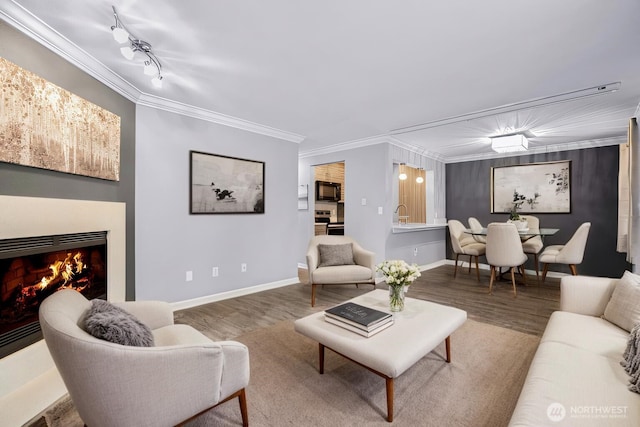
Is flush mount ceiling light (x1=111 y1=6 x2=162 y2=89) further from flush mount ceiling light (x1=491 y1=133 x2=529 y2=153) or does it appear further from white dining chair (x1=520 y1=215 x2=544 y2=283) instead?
white dining chair (x1=520 y1=215 x2=544 y2=283)

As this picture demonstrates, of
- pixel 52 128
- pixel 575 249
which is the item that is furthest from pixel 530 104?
pixel 52 128

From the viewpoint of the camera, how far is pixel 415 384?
6.39ft

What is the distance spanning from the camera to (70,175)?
7.55 feet

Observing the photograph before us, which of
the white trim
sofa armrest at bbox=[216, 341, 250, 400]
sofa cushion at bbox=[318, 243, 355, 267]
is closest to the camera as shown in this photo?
sofa armrest at bbox=[216, 341, 250, 400]

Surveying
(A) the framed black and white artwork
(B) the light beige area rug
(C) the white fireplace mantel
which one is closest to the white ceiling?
(C) the white fireplace mantel

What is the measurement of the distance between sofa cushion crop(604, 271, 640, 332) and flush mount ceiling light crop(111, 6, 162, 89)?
11.4 ft

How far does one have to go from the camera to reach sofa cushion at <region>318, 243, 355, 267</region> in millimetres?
3945

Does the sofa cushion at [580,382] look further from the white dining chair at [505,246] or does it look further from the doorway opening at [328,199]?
the doorway opening at [328,199]

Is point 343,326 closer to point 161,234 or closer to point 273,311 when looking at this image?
point 273,311

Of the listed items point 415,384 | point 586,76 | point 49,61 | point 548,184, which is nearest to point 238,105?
point 49,61

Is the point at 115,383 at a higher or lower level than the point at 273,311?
higher

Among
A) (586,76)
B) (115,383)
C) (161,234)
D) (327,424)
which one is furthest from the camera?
(161,234)

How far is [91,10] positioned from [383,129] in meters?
3.48

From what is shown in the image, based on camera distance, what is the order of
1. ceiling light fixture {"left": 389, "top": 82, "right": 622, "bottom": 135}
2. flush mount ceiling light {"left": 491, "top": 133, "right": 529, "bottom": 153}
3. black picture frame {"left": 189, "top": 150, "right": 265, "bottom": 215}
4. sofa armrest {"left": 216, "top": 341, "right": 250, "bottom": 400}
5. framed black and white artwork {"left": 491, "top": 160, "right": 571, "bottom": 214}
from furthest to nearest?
framed black and white artwork {"left": 491, "top": 160, "right": 571, "bottom": 214} < flush mount ceiling light {"left": 491, "top": 133, "right": 529, "bottom": 153} < black picture frame {"left": 189, "top": 150, "right": 265, "bottom": 215} < ceiling light fixture {"left": 389, "top": 82, "right": 622, "bottom": 135} < sofa armrest {"left": 216, "top": 341, "right": 250, "bottom": 400}
